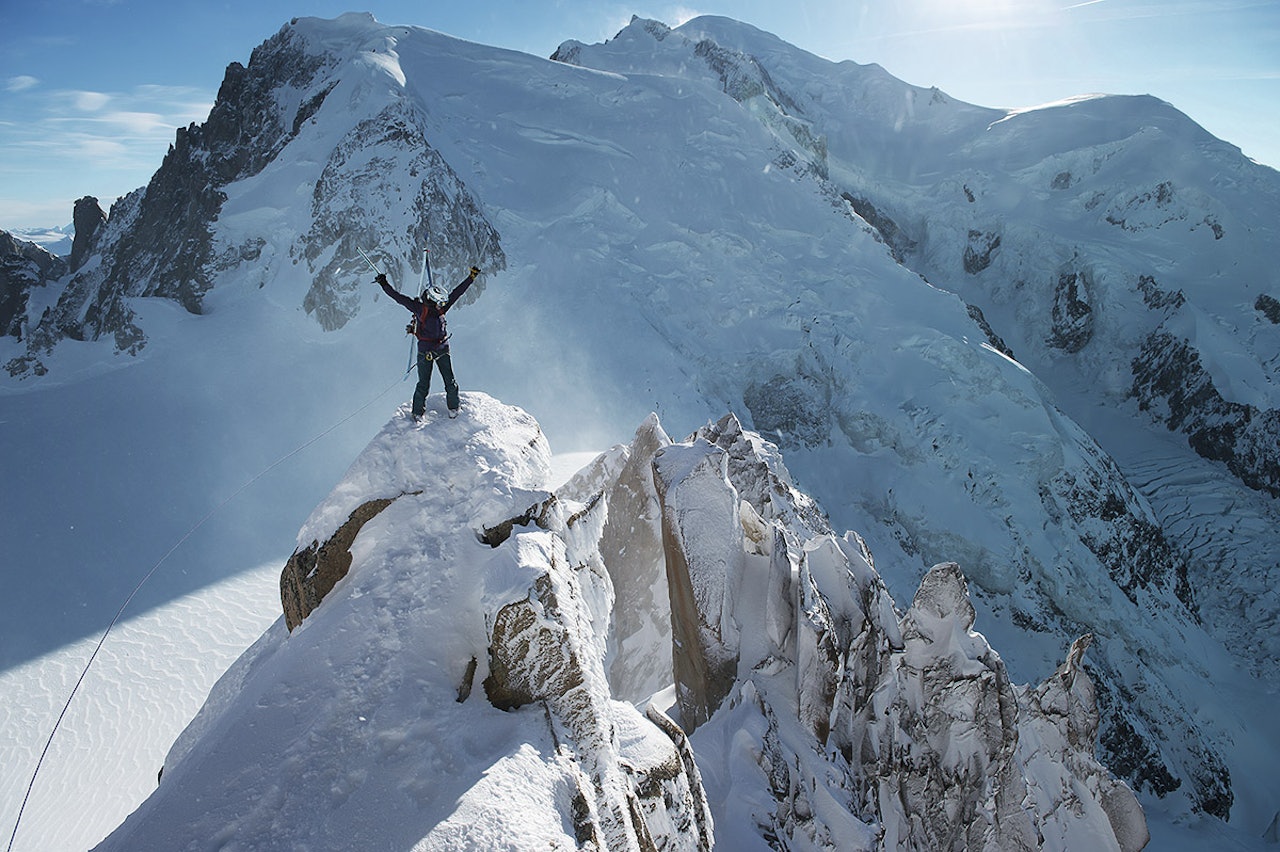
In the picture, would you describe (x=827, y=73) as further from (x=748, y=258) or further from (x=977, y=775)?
(x=977, y=775)

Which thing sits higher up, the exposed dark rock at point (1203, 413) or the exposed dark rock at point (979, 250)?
the exposed dark rock at point (979, 250)

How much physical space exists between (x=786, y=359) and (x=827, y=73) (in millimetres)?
54804

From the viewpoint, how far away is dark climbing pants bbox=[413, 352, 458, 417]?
30.1 feet

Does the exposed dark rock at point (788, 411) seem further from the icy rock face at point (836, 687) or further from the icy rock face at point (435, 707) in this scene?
the icy rock face at point (435, 707)

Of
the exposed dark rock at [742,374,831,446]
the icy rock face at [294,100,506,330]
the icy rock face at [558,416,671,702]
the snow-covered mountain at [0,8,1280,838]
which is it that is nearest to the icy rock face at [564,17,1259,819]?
the exposed dark rock at [742,374,831,446]

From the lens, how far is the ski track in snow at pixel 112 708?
12.8 metres

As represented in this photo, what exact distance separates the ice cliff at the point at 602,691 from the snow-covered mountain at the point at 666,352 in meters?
3.90

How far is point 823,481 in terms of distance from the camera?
103ft

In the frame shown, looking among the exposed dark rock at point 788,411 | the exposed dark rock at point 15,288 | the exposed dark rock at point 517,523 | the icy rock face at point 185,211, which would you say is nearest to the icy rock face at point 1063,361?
the exposed dark rock at point 788,411

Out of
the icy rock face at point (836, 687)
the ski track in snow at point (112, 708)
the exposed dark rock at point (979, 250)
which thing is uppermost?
the exposed dark rock at point (979, 250)

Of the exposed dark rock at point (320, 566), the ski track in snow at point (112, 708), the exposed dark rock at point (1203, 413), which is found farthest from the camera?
the exposed dark rock at point (1203, 413)

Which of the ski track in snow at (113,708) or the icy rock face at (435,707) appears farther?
the ski track in snow at (113,708)

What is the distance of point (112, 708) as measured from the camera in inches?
584

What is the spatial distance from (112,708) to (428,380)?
13.0 metres
